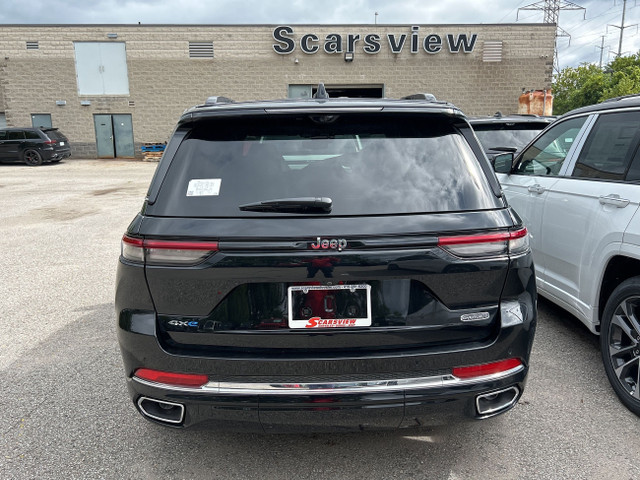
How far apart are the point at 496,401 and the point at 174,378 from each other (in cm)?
146

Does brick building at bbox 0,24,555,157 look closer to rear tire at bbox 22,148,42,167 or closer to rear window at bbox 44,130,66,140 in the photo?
rear window at bbox 44,130,66,140

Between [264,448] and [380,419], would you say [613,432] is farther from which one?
[264,448]

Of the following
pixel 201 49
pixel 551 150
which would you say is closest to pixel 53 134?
pixel 201 49

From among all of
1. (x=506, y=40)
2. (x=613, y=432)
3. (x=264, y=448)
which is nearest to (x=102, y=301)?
(x=264, y=448)

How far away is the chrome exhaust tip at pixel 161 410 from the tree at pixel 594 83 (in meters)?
55.8

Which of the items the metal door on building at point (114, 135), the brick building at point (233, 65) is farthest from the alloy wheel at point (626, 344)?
the metal door on building at point (114, 135)

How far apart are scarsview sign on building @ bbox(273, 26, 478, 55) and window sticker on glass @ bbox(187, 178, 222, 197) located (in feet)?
86.8

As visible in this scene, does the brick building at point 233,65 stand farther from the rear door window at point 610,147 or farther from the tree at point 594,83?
the tree at point 594,83

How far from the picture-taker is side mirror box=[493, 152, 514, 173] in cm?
455

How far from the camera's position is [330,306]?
201 cm

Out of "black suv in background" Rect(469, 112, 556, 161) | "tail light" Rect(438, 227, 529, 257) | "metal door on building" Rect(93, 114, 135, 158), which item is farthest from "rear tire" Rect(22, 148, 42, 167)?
"tail light" Rect(438, 227, 529, 257)

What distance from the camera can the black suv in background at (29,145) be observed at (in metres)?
23.2

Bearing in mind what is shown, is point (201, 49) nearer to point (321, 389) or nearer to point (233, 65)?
point (233, 65)

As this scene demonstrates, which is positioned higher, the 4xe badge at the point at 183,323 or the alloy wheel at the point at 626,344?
the 4xe badge at the point at 183,323
